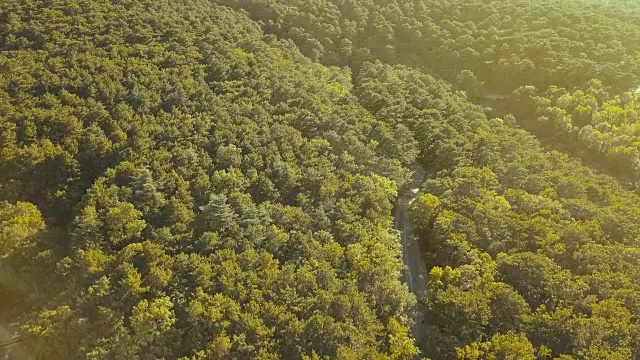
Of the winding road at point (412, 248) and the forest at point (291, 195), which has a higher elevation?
the forest at point (291, 195)

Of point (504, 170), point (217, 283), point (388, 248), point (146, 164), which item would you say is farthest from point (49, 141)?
point (504, 170)

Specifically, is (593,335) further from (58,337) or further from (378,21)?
(378,21)

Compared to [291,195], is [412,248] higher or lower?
lower

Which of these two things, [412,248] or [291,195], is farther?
[412,248]

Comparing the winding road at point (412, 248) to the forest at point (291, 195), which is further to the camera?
the winding road at point (412, 248)

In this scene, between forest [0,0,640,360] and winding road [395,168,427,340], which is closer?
forest [0,0,640,360]
